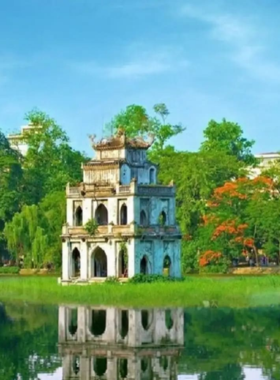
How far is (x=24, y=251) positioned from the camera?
204ft

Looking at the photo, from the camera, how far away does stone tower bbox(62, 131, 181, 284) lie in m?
46.4

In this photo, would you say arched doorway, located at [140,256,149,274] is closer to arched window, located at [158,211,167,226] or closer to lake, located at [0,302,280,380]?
arched window, located at [158,211,167,226]

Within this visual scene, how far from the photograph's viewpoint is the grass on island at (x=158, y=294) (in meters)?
36.6

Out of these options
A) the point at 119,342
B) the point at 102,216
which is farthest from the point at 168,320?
the point at 102,216

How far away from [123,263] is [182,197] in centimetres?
1934

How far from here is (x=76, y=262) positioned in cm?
5000

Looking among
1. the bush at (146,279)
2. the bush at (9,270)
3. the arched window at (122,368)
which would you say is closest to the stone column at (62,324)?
the arched window at (122,368)

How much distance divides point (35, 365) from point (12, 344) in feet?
11.9

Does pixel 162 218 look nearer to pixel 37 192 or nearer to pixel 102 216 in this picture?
pixel 102 216

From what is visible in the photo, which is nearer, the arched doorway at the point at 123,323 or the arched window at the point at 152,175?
the arched doorway at the point at 123,323

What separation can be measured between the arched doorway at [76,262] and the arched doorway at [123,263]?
103 inches

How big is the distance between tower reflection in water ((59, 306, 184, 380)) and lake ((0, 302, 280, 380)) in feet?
0.07

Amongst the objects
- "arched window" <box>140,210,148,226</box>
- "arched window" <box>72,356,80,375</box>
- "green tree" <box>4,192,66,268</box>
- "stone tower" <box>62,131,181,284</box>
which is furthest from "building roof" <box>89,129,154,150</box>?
"arched window" <box>72,356,80,375</box>

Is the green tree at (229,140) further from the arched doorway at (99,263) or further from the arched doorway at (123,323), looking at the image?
the arched doorway at (123,323)
